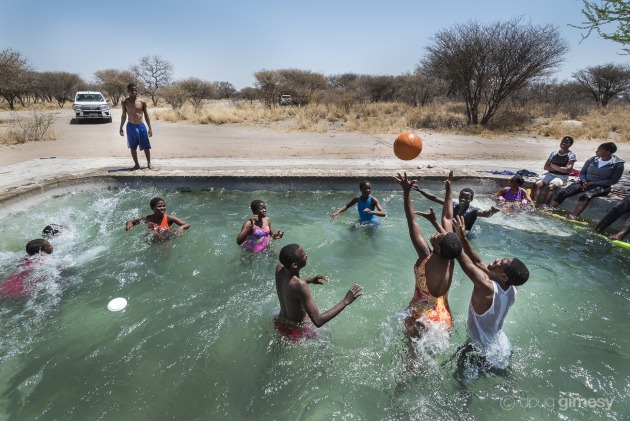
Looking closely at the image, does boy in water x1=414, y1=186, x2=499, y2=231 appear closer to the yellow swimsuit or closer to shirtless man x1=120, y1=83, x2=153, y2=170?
the yellow swimsuit

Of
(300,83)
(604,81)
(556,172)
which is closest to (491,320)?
(556,172)

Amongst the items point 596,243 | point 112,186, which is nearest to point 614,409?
point 596,243

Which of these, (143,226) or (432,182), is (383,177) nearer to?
(432,182)

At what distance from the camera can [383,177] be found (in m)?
8.67

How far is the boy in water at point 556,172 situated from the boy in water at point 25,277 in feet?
31.2

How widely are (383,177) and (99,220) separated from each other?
6.32 metres

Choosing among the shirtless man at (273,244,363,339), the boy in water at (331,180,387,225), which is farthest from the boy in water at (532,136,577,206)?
the shirtless man at (273,244,363,339)

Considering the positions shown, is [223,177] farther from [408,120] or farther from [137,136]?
[408,120]

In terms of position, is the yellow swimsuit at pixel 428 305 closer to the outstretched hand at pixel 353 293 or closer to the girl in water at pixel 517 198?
the outstretched hand at pixel 353 293

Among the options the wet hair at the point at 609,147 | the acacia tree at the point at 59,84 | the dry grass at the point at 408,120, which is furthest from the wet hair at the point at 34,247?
the acacia tree at the point at 59,84

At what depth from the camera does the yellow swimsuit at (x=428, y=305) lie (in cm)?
328

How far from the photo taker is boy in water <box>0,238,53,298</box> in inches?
169

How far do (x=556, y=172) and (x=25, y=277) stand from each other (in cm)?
1010

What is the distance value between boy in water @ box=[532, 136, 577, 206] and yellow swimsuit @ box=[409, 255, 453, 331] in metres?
6.27
